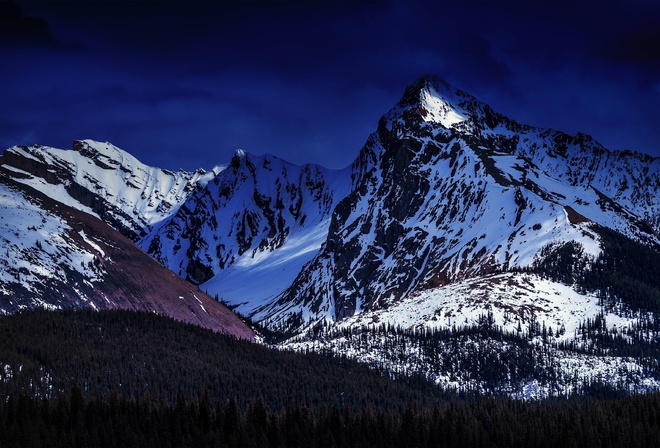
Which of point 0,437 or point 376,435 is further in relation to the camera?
point 376,435

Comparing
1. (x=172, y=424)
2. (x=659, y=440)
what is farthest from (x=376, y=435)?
(x=659, y=440)

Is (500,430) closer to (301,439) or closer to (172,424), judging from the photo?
(301,439)

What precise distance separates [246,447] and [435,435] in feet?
127

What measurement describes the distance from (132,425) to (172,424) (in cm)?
807

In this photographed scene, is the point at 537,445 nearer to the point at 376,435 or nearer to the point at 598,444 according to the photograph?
the point at 598,444

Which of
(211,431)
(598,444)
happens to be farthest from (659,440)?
(211,431)

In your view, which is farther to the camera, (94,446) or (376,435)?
(376,435)

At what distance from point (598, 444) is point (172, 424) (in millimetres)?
85230

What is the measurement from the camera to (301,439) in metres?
195

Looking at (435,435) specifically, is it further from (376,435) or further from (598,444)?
(598,444)

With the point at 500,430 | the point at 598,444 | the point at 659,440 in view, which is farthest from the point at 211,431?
the point at 659,440

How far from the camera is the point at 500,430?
198 m

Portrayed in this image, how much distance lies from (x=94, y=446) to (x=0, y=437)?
1742 cm

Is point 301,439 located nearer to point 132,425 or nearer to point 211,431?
point 211,431
